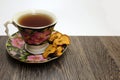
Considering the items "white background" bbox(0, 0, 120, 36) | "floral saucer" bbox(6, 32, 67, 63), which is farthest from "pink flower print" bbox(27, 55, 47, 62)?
"white background" bbox(0, 0, 120, 36)

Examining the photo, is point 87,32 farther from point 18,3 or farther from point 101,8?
point 18,3

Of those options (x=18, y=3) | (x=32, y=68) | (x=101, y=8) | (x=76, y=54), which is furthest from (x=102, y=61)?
(x=18, y=3)

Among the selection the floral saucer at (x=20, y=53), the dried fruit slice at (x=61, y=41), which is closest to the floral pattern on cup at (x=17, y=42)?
the floral saucer at (x=20, y=53)

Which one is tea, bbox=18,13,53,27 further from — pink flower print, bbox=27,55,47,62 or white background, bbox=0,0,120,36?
white background, bbox=0,0,120,36

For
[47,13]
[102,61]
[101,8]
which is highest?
[47,13]

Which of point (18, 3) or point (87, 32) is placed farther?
point (18, 3)

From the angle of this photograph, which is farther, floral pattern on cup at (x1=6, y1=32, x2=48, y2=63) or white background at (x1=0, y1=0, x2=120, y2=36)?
white background at (x1=0, y1=0, x2=120, y2=36)

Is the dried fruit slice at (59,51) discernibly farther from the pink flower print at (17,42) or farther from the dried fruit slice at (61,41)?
the pink flower print at (17,42)

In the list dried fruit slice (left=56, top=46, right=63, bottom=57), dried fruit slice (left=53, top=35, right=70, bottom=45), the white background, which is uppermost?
dried fruit slice (left=53, top=35, right=70, bottom=45)
